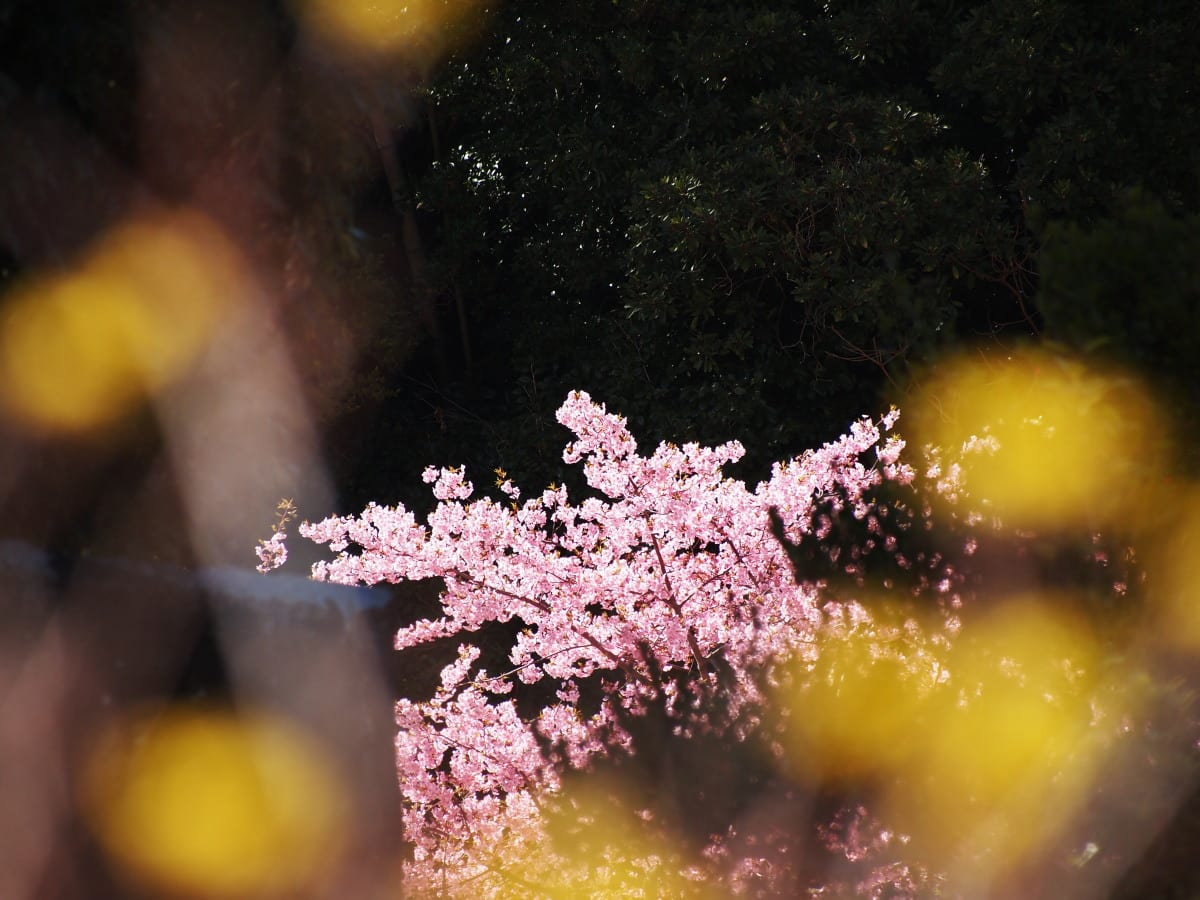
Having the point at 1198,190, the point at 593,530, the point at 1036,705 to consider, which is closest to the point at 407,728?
the point at 593,530

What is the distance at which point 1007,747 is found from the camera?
150 inches

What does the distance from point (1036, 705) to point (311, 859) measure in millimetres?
2366

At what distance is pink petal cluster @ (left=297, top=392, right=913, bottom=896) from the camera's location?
611 centimetres

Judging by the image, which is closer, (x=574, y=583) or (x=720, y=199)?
(x=574, y=583)

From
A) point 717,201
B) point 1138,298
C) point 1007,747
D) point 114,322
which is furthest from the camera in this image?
point 717,201

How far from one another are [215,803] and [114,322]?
1.12 metres

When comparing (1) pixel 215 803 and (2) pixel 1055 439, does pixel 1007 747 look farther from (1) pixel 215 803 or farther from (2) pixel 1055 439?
(1) pixel 215 803

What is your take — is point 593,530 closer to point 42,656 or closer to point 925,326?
point 925,326

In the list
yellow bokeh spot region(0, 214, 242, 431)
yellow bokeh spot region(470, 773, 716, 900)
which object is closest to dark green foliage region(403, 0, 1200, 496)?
yellow bokeh spot region(470, 773, 716, 900)

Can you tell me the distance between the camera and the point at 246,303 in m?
2.91

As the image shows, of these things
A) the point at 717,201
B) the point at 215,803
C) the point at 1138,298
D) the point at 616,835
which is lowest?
the point at 215,803

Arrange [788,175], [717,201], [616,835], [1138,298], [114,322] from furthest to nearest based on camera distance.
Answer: [788,175], [717,201], [616,835], [1138,298], [114,322]

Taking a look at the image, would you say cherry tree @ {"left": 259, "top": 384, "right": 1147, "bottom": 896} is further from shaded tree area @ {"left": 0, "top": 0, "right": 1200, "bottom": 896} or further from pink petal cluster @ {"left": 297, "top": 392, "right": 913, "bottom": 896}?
shaded tree area @ {"left": 0, "top": 0, "right": 1200, "bottom": 896}

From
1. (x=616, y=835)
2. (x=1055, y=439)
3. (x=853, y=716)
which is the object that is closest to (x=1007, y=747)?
(x=853, y=716)
